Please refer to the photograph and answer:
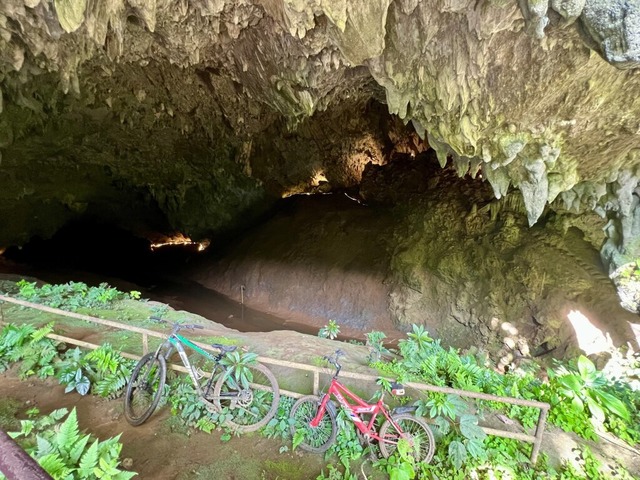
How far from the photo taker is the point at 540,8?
12.3ft

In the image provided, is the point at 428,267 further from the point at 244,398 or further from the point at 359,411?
the point at 244,398

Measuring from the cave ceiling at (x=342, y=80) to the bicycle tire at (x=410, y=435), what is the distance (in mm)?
4767

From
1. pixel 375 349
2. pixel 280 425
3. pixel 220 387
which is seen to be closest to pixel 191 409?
pixel 220 387

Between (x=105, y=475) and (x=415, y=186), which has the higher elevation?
(x=415, y=186)

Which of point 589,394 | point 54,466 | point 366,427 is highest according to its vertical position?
point 589,394

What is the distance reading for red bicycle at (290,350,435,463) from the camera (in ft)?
12.3

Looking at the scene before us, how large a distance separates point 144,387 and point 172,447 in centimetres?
87

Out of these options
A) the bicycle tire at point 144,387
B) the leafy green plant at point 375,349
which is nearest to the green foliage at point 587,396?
the leafy green plant at point 375,349

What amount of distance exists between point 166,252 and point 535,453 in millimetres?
21449

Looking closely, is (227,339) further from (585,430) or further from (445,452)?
(585,430)

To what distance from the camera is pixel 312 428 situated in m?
3.94

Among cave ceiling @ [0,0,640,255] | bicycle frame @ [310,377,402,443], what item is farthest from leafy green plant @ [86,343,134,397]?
cave ceiling @ [0,0,640,255]

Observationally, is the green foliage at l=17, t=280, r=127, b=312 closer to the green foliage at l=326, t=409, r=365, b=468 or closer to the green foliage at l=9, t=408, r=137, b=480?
the green foliage at l=9, t=408, r=137, b=480

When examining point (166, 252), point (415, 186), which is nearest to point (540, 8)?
point (415, 186)
